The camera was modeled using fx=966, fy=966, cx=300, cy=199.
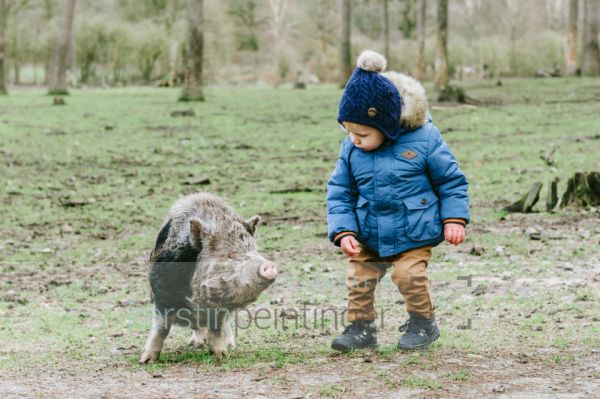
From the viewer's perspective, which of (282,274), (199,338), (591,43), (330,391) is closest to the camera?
(330,391)

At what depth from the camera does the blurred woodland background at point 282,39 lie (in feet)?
150

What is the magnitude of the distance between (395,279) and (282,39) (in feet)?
200

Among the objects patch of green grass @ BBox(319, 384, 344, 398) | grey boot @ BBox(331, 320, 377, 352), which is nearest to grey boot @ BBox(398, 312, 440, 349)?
grey boot @ BBox(331, 320, 377, 352)

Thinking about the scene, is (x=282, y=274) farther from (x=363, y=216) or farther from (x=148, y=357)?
(x=363, y=216)

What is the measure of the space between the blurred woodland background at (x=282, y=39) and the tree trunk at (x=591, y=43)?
38 mm

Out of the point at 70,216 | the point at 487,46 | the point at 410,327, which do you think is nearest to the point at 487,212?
the point at 70,216

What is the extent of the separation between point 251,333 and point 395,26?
67.5 meters

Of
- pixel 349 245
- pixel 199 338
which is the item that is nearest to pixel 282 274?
pixel 199 338

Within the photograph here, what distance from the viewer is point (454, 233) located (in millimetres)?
5062

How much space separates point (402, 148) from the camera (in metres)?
5.17

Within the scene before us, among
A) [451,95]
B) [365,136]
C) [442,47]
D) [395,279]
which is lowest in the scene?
[395,279]

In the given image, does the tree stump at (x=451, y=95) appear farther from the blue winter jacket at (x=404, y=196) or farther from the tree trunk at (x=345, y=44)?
the blue winter jacket at (x=404, y=196)

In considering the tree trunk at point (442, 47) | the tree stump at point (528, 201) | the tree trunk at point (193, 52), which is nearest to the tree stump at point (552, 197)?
the tree stump at point (528, 201)

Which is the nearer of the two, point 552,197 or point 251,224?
point 251,224
